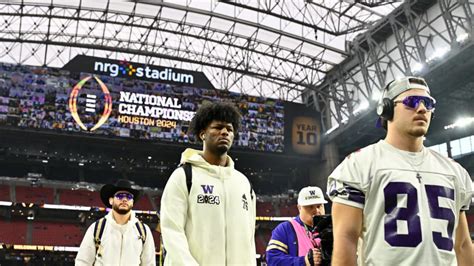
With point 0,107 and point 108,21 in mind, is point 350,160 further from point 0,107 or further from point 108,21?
point 0,107

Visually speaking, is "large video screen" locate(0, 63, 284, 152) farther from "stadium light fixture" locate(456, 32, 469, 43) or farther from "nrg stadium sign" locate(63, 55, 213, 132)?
"stadium light fixture" locate(456, 32, 469, 43)

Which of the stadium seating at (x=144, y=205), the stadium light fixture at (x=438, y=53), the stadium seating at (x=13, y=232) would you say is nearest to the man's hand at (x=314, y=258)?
the stadium light fixture at (x=438, y=53)

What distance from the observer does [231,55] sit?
32188 millimetres

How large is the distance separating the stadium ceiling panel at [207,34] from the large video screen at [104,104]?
1.87 metres

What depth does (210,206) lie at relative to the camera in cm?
368

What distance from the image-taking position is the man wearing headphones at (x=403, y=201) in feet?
9.25

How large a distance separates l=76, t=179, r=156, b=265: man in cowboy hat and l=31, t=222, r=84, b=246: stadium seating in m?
27.9

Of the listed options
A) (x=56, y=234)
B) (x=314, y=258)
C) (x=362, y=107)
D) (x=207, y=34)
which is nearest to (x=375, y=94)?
(x=362, y=107)

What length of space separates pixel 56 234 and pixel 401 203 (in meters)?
32.8

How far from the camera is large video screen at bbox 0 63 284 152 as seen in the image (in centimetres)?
2925

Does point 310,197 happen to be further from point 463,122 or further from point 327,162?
point 327,162

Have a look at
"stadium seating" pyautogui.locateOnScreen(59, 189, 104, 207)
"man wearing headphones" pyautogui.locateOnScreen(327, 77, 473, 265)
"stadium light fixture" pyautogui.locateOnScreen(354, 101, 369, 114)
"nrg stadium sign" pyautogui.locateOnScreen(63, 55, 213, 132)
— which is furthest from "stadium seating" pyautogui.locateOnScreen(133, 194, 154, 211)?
"man wearing headphones" pyautogui.locateOnScreen(327, 77, 473, 265)

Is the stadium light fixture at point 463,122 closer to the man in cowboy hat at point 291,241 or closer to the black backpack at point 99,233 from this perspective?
the man in cowboy hat at point 291,241

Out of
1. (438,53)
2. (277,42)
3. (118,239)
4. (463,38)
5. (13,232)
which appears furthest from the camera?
(13,232)
